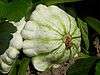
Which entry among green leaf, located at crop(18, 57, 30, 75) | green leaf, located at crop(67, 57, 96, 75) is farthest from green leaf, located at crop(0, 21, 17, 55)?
green leaf, located at crop(67, 57, 96, 75)

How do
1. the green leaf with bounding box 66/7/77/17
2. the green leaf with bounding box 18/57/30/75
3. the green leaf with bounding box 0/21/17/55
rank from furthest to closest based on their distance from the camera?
the green leaf with bounding box 66/7/77/17 → the green leaf with bounding box 18/57/30/75 → the green leaf with bounding box 0/21/17/55

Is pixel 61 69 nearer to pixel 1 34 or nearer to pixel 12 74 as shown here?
pixel 12 74

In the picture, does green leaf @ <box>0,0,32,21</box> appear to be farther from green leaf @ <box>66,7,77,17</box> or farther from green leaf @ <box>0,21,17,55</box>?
green leaf @ <box>66,7,77,17</box>

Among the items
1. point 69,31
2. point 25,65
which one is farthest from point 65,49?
point 25,65

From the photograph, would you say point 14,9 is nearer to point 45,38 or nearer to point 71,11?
point 45,38

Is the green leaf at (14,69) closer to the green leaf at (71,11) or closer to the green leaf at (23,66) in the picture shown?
the green leaf at (23,66)

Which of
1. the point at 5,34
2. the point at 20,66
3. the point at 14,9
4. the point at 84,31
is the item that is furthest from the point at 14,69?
the point at 84,31
